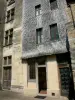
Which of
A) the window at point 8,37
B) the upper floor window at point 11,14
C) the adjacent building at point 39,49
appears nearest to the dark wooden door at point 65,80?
the adjacent building at point 39,49

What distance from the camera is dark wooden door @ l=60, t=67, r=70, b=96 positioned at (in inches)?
365

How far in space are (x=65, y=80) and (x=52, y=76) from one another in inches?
40.2

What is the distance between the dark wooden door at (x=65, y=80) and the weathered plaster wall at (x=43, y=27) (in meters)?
1.37

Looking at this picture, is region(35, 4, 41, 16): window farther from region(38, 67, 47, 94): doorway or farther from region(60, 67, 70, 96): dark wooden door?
region(60, 67, 70, 96): dark wooden door

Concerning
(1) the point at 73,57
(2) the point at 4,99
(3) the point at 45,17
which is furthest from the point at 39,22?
(2) the point at 4,99

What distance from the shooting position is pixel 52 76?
9.99 metres

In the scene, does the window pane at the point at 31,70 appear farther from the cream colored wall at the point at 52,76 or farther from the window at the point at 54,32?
the window at the point at 54,32

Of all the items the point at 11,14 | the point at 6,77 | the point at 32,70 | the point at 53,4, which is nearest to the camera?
the point at 53,4

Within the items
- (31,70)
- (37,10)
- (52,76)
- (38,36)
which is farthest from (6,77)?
(37,10)

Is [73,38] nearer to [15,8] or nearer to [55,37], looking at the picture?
[55,37]

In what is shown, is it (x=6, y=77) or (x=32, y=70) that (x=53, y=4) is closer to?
(x=32, y=70)

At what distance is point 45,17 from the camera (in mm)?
11211

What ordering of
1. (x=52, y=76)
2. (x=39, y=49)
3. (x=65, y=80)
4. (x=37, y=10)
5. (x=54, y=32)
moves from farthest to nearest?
(x=37, y=10) → (x=39, y=49) → (x=54, y=32) → (x=52, y=76) → (x=65, y=80)

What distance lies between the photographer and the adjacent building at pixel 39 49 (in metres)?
9.59
